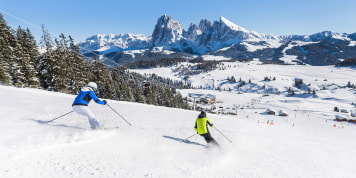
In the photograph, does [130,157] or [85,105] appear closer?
[130,157]

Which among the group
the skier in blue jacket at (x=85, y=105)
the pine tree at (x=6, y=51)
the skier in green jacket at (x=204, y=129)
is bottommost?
the skier in green jacket at (x=204, y=129)

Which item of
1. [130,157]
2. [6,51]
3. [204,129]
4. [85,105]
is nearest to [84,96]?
[85,105]

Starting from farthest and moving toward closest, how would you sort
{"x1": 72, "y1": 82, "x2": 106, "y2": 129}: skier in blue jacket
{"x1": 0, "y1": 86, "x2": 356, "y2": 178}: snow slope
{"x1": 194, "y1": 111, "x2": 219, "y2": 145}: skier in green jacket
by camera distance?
{"x1": 194, "y1": 111, "x2": 219, "y2": 145}: skier in green jacket, {"x1": 72, "y1": 82, "x2": 106, "y2": 129}: skier in blue jacket, {"x1": 0, "y1": 86, "x2": 356, "y2": 178}: snow slope

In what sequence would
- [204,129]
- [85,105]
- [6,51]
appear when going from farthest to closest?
1. [6,51]
2. [204,129]
3. [85,105]

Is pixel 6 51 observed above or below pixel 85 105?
above

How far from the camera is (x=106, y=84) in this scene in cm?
4441

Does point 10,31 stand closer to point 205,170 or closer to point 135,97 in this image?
point 135,97

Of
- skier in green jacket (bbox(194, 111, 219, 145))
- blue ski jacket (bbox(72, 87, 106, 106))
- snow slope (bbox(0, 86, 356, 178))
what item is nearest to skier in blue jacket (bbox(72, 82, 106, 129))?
blue ski jacket (bbox(72, 87, 106, 106))

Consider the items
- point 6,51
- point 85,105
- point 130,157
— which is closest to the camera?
point 130,157

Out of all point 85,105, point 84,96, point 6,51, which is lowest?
A: point 85,105

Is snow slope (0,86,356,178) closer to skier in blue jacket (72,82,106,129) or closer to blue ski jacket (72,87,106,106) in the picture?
skier in blue jacket (72,82,106,129)

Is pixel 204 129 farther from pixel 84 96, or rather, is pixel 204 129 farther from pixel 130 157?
pixel 84 96

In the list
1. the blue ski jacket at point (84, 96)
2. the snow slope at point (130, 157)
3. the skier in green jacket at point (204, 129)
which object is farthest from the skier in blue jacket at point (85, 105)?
the skier in green jacket at point (204, 129)

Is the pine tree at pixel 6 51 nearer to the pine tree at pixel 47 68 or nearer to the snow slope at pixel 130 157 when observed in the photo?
the pine tree at pixel 47 68
